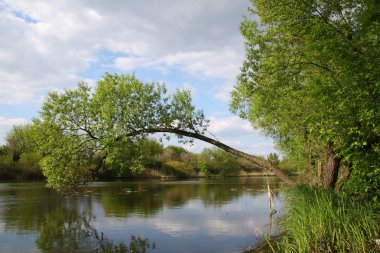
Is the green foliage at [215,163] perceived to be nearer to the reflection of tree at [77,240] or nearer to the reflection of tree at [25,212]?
the reflection of tree at [25,212]

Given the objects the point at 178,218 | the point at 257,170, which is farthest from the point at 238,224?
the point at 257,170

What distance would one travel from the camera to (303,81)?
15.7 m

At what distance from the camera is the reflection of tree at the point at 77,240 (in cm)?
1480

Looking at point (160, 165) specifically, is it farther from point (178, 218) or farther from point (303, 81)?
point (303, 81)

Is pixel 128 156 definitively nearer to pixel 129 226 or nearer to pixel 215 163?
pixel 129 226

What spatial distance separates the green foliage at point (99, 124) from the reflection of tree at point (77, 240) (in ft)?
8.61

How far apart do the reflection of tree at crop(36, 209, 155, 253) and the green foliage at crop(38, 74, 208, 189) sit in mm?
2625

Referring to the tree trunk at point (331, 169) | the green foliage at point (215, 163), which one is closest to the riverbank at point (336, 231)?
the tree trunk at point (331, 169)

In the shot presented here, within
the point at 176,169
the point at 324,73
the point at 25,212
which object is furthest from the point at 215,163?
the point at 324,73

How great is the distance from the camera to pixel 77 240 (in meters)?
16.3

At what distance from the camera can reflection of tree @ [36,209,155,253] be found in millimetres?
14797

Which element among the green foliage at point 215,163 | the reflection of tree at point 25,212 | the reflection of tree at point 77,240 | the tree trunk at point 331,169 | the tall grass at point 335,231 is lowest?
the reflection of tree at point 77,240

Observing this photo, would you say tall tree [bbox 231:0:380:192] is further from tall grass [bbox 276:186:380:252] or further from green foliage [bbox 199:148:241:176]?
green foliage [bbox 199:148:241:176]

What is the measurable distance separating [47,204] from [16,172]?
136 ft
